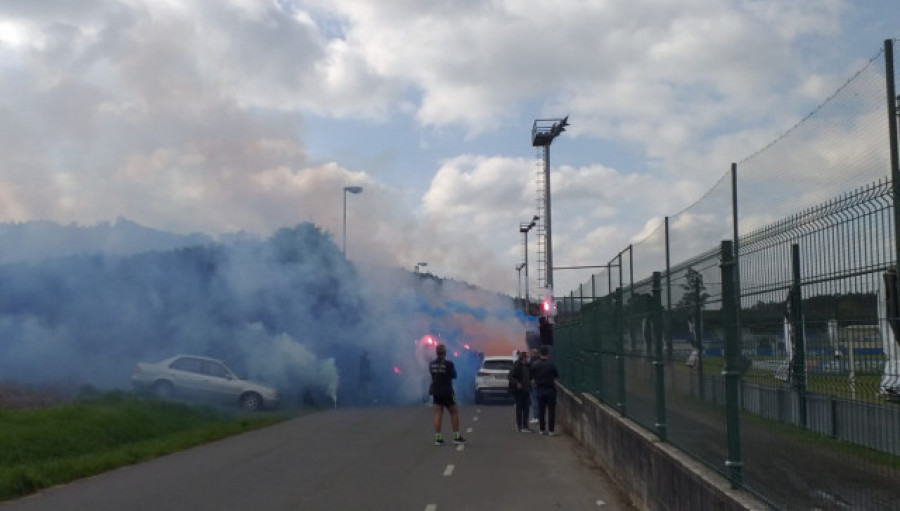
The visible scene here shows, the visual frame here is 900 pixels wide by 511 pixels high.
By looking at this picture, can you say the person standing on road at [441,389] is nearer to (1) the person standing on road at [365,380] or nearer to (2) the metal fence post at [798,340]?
(2) the metal fence post at [798,340]

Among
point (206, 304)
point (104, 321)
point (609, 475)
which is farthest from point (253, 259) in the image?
point (609, 475)

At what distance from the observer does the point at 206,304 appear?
33062 mm

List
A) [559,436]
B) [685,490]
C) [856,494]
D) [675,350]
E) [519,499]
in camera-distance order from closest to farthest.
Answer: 1. [856,494]
2. [685,490]
3. [675,350]
4. [519,499]
5. [559,436]

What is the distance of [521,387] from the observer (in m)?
21.2

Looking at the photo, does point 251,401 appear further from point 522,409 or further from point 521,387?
point 521,387

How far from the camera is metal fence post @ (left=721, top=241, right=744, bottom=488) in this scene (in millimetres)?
6777

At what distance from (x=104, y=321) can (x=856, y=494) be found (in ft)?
99.2

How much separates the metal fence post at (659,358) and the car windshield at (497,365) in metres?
21.7

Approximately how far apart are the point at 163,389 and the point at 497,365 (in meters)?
10.5

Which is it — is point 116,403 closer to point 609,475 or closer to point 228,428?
point 228,428

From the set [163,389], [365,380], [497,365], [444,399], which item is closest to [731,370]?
[444,399]

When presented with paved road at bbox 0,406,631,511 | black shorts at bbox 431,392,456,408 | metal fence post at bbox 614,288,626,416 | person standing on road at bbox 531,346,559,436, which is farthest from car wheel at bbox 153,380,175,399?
metal fence post at bbox 614,288,626,416

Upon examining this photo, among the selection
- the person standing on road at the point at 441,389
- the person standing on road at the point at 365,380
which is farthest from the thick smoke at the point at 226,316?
the person standing on road at the point at 441,389

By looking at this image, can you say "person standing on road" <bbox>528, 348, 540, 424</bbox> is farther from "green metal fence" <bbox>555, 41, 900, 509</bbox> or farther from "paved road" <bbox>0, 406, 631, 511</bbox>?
"green metal fence" <bbox>555, 41, 900, 509</bbox>
